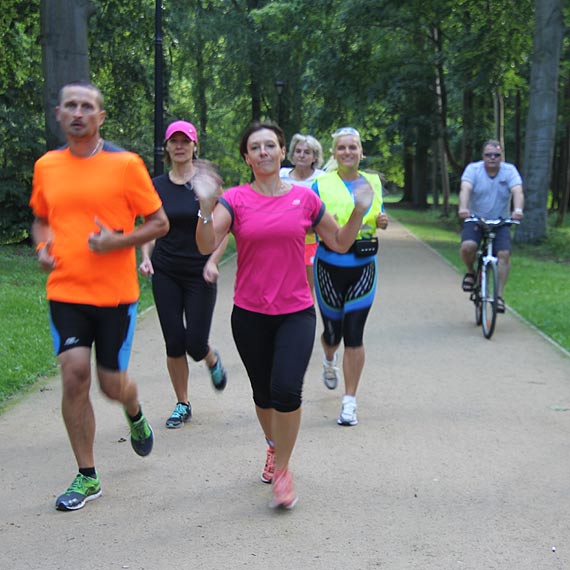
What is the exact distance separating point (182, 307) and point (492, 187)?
16.6ft

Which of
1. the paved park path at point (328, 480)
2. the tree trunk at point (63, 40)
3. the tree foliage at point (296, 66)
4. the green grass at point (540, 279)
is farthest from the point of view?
the tree foliage at point (296, 66)

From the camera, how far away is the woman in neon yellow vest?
6254 millimetres

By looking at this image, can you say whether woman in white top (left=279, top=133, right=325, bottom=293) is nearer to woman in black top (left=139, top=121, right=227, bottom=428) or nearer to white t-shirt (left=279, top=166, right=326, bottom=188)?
white t-shirt (left=279, top=166, right=326, bottom=188)

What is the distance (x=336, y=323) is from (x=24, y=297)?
6.71m

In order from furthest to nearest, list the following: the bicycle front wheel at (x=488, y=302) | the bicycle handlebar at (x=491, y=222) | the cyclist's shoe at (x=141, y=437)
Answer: the bicycle handlebar at (x=491, y=222) < the bicycle front wheel at (x=488, y=302) < the cyclist's shoe at (x=141, y=437)

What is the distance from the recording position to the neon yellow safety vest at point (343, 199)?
6266mm

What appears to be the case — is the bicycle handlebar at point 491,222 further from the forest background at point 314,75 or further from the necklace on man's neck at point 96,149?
the necklace on man's neck at point 96,149

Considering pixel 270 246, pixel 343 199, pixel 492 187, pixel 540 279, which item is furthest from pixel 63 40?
pixel 270 246

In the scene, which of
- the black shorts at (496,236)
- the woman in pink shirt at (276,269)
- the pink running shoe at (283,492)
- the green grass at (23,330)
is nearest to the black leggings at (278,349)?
the woman in pink shirt at (276,269)

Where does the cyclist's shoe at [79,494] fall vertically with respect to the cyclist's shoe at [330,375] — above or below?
above

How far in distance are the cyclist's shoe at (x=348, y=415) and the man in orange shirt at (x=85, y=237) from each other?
6.79 ft

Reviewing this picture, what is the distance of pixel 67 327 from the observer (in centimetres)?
456

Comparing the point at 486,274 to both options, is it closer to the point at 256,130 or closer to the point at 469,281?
the point at 469,281

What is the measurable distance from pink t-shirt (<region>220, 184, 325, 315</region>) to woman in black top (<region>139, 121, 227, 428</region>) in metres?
1.45
